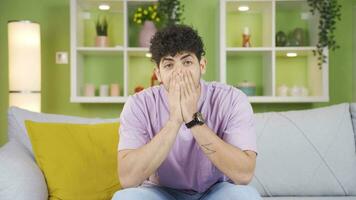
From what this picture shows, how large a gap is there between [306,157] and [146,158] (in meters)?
0.91

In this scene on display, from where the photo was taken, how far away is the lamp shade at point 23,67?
→ 358 cm

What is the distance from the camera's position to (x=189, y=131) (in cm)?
163

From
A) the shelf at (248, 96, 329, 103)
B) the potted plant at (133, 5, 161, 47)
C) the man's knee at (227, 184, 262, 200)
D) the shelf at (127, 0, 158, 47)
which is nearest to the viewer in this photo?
the man's knee at (227, 184, 262, 200)

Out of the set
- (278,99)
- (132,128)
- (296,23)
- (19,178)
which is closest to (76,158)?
(19,178)

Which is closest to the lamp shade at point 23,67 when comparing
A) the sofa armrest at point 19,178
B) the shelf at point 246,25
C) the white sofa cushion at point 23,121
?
the white sofa cushion at point 23,121

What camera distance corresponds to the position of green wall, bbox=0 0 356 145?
160 inches

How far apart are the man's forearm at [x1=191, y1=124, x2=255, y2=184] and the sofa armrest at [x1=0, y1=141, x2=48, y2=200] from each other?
64 cm

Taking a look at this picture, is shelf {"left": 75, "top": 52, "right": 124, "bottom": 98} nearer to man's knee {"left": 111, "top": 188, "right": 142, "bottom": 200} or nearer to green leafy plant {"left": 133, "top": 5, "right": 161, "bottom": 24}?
green leafy plant {"left": 133, "top": 5, "right": 161, "bottom": 24}

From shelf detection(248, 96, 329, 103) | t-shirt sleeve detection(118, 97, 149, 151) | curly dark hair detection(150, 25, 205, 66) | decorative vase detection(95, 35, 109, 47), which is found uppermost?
decorative vase detection(95, 35, 109, 47)

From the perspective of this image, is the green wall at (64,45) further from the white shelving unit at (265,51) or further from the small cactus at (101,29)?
the small cactus at (101,29)

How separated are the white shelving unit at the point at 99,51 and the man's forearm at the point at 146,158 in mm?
2253

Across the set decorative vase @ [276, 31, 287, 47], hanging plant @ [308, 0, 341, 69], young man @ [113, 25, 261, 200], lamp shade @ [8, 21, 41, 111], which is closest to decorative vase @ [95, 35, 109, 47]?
lamp shade @ [8, 21, 41, 111]

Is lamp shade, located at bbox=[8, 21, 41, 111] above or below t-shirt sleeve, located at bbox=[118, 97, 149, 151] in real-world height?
above

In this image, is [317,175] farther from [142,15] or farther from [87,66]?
[87,66]
